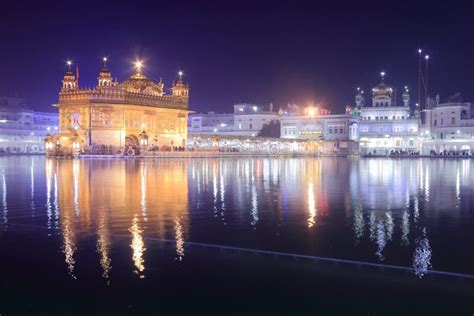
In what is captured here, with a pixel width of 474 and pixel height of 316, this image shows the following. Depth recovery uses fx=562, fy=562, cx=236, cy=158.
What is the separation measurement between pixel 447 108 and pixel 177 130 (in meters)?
51.5

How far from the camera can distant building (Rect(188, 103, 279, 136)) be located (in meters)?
119

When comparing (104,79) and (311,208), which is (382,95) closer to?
(104,79)

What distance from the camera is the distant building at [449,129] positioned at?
324 feet

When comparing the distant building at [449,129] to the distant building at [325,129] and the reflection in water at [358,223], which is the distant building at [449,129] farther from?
the reflection in water at [358,223]

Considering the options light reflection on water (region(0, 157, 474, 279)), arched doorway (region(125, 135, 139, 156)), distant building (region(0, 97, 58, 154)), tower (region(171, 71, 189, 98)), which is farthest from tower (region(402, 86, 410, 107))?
light reflection on water (region(0, 157, 474, 279))

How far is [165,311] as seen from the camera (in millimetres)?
6773

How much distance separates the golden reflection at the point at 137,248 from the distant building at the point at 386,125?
99.4 metres

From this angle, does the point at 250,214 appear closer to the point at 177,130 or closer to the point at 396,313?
the point at 396,313

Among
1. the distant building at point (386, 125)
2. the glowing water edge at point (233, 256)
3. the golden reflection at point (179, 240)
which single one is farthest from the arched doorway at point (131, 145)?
the golden reflection at point (179, 240)

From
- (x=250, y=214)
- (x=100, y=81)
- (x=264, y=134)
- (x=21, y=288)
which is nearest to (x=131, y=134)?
(x=100, y=81)

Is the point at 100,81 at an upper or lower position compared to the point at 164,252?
upper

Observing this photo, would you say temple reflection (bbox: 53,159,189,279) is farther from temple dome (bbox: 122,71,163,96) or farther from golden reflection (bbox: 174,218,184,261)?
temple dome (bbox: 122,71,163,96)

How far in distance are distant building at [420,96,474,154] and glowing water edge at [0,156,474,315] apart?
88902 mm

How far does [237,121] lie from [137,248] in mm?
111273
